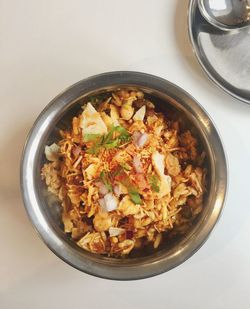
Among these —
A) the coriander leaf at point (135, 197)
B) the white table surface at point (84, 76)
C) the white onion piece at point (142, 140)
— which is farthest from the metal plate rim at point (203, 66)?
the coriander leaf at point (135, 197)

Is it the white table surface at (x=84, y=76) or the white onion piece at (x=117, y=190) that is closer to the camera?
the white onion piece at (x=117, y=190)

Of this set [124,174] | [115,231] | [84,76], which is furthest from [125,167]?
[84,76]

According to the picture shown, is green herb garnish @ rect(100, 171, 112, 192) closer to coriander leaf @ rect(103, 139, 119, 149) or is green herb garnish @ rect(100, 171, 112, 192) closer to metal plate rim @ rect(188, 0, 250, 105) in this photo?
coriander leaf @ rect(103, 139, 119, 149)

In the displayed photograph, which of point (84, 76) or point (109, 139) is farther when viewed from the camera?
point (84, 76)

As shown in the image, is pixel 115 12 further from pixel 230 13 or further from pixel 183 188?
pixel 183 188

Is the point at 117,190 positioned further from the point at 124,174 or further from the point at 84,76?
the point at 84,76

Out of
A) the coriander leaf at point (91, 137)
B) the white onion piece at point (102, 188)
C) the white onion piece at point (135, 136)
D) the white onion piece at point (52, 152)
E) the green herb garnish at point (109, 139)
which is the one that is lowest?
the white onion piece at point (102, 188)

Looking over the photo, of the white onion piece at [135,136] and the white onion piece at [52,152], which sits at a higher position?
the white onion piece at [52,152]

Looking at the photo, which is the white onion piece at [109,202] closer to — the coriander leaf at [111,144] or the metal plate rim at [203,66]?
the coriander leaf at [111,144]
